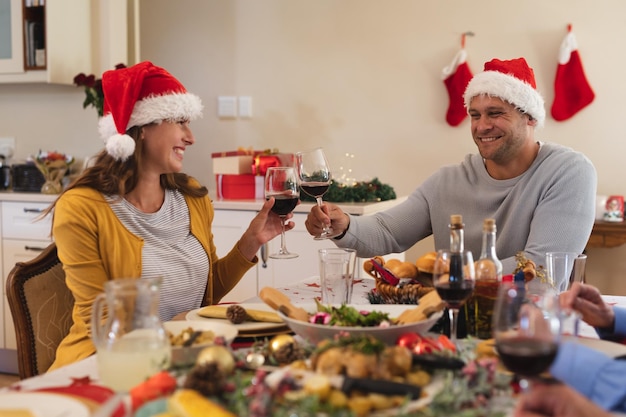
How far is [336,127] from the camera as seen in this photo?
420 cm

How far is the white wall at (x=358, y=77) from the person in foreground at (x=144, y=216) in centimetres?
203

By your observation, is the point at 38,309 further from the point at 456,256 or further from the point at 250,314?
the point at 456,256

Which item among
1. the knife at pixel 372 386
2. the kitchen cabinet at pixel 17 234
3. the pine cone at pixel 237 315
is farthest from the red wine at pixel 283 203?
the kitchen cabinet at pixel 17 234

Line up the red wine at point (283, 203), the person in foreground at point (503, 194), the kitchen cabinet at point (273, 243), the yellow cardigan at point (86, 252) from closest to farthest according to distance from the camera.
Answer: the yellow cardigan at point (86, 252) < the red wine at point (283, 203) < the person in foreground at point (503, 194) < the kitchen cabinet at point (273, 243)

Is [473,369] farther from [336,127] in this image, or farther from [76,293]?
[336,127]

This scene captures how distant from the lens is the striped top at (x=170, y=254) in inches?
77.0

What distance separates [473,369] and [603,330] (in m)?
0.50

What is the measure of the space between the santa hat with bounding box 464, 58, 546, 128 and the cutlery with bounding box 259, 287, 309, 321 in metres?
1.29

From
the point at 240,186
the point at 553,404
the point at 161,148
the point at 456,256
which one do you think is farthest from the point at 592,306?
the point at 240,186

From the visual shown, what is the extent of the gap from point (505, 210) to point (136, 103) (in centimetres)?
115

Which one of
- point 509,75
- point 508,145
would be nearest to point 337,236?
point 508,145

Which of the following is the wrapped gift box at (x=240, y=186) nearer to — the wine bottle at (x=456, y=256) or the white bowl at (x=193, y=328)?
the white bowl at (x=193, y=328)

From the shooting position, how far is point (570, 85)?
12.4ft

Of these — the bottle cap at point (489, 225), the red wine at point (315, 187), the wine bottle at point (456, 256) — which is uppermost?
the red wine at point (315, 187)
